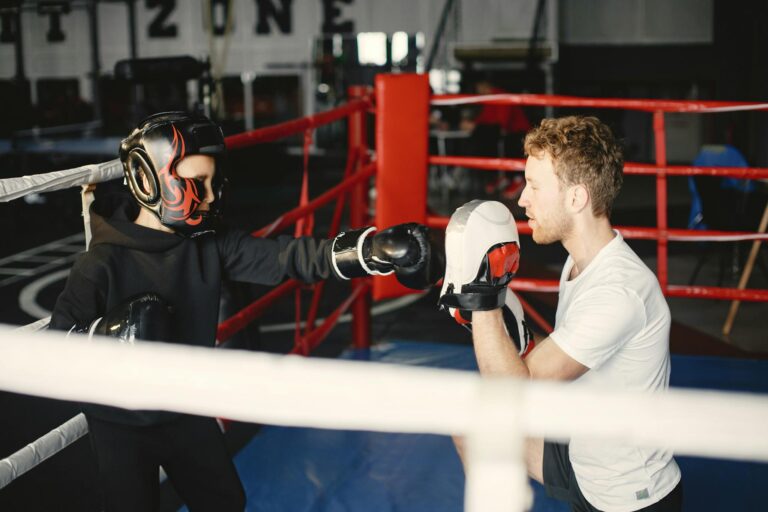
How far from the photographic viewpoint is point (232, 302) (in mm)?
2715

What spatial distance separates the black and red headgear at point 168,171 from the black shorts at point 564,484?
910mm

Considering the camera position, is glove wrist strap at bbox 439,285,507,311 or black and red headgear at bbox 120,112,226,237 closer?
glove wrist strap at bbox 439,285,507,311

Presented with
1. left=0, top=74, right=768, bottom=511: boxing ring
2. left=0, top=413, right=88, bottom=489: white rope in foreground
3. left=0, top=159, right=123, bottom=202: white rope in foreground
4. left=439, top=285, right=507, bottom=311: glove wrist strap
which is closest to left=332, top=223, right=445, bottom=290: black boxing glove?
left=439, top=285, right=507, bottom=311: glove wrist strap

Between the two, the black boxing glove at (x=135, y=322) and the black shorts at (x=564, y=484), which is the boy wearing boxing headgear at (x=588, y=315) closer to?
the black shorts at (x=564, y=484)

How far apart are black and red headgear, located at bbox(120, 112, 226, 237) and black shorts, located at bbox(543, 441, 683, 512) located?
2.99 ft

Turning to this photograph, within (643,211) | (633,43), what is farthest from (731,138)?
(633,43)

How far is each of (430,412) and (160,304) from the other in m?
0.90

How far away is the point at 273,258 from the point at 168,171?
0.32 meters

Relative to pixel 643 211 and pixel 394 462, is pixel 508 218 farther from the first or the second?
pixel 643 211

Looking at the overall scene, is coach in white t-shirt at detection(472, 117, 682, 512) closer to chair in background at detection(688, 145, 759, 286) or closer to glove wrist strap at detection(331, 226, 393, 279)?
glove wrist strap at detection(331, 226, 393, 279)

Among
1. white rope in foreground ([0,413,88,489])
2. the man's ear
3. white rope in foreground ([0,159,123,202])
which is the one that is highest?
white rope in foreground ([0,159,123,202])

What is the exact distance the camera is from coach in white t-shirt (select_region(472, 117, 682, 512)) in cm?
147

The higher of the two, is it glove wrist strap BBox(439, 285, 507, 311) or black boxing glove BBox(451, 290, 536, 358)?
glove wrist strap BBox(439, 285, 507, 311)

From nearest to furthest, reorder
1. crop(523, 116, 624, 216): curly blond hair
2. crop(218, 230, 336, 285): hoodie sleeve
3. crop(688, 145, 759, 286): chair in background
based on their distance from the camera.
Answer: crop(523, 116, 624, 216): curly blond hair, crop(218, 230, 336, 285): hoodie sleeve, crop(688, 145, 759, 286): chair in background
